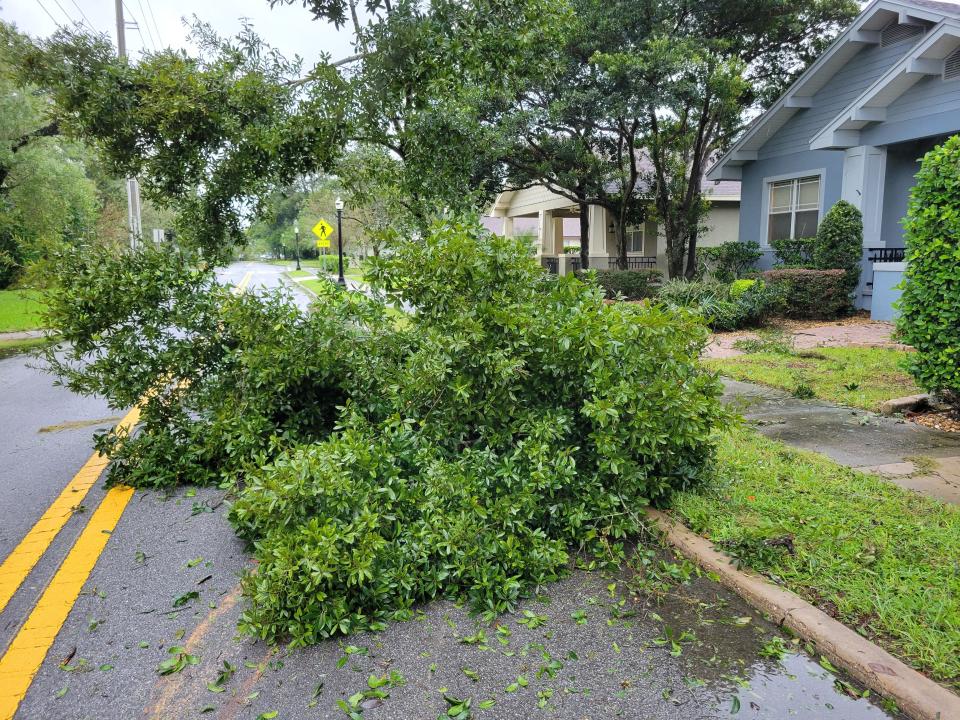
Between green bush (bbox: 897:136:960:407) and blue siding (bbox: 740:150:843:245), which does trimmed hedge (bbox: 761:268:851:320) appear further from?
green bush (bbox: 897:136:960:407)

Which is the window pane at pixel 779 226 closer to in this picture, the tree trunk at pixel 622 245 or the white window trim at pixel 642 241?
the tree trunk at pixel 622 245

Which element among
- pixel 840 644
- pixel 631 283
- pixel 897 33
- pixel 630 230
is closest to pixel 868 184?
pixel 897 33

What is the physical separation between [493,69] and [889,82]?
37.5 feet

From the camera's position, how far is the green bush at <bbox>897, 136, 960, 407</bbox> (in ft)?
20.6

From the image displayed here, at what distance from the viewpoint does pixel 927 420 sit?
6.83 metres

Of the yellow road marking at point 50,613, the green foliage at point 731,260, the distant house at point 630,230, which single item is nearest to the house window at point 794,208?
the green foliage at point 731,260

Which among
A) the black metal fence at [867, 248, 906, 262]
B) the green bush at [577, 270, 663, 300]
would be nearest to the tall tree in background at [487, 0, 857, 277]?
the green bush at [577, 270, 663, 300]

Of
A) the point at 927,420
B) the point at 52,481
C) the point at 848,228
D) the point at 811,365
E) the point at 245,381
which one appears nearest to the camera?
the point at 245,381

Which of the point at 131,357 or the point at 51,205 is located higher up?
the point at 51,205

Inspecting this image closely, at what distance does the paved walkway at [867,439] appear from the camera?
5.11 meters

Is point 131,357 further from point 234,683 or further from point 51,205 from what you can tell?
point 51,205

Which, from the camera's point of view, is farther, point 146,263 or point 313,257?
point 313,257

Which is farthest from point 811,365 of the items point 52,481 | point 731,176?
point 731,176

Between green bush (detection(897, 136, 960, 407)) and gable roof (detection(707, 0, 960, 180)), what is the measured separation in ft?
28.8
